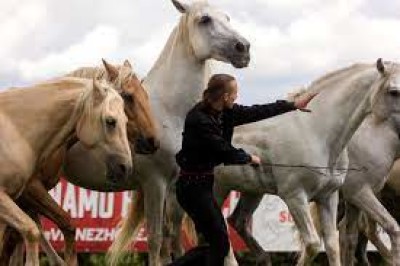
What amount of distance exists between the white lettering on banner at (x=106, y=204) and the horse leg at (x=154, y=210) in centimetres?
414

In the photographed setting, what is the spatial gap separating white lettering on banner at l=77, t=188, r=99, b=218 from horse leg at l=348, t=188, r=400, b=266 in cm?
392

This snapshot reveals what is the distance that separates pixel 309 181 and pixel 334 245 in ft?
2.19

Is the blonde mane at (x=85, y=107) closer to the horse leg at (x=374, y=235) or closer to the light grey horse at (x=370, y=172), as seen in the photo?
the light grey horse at (x=370, y=172)

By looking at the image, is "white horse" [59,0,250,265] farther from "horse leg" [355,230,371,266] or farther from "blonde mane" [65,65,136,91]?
"horse leg" [355,230,371,266]

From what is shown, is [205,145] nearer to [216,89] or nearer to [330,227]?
[216,89]

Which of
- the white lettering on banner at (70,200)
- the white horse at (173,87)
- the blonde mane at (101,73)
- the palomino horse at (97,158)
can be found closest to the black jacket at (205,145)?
the palomino horse at (97,158)

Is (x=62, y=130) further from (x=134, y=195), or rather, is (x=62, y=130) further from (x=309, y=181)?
(x=309, y=181)

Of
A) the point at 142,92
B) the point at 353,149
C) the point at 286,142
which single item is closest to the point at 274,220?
the point at 353,149

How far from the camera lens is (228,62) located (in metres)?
10.3

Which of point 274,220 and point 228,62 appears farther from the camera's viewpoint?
point 274,220

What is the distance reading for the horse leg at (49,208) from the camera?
9453mm

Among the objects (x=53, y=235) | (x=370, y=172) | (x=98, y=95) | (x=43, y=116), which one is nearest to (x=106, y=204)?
(x=53, y=235)

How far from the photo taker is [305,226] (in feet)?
34.2

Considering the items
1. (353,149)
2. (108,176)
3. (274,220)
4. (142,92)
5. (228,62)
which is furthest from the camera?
(274,220)
